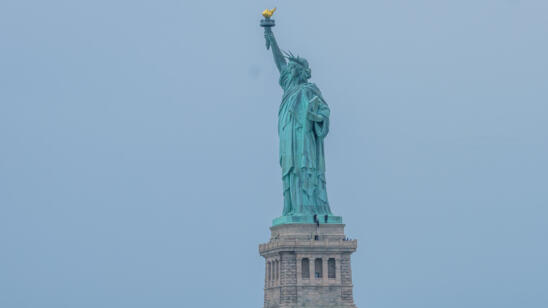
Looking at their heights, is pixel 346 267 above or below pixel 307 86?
below

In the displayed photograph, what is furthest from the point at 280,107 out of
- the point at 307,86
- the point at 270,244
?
the point at 270,244

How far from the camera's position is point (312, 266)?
286 feet

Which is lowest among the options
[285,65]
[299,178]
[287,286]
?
[287,286]

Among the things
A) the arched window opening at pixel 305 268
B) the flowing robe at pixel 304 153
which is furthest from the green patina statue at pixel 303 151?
the arched window opening at pixel 305 268

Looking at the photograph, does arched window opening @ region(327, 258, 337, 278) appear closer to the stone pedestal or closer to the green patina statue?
the stone pedestal

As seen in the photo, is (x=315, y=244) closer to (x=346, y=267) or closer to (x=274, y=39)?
(x=346, y=267)

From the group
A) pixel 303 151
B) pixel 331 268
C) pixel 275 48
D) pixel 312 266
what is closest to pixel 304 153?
pixel 303 151

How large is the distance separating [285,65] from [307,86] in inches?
96.9

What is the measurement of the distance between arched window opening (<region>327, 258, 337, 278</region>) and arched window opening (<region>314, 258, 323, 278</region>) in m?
0.42

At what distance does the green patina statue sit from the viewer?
88000mm

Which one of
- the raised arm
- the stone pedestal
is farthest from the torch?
Result: the stone pedestal

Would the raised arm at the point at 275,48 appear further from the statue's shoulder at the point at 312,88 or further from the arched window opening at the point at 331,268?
the arched window opening at the point at 331,268

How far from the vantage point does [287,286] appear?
8662 centimetres

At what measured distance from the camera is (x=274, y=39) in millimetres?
90688
